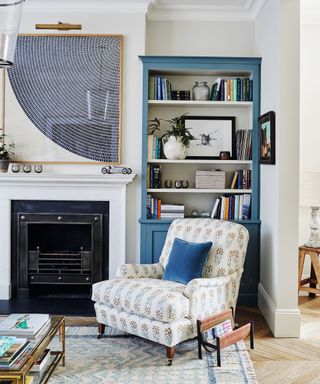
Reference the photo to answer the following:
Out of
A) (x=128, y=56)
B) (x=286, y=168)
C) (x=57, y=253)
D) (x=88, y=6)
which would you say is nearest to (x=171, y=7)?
(x=128, y=56)

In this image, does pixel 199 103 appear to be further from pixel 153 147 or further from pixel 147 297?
pixel 147 297

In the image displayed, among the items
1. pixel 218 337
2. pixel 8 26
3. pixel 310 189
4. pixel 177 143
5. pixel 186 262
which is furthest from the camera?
pixel 177 143

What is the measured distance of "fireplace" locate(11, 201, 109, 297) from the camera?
Result: 4605 millimetres

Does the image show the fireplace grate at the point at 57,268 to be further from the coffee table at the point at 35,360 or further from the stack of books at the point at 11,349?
the stack of books at the point at 11,349

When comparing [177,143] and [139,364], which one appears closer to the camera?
[139,364]

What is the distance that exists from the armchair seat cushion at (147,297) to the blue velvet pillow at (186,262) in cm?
7

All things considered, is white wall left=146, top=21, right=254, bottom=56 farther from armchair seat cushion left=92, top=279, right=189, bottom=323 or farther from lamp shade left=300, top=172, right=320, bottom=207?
armchair seat cushion left=92, top=279, right=189, bottom=323

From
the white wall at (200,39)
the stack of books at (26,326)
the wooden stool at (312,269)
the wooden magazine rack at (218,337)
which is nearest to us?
the stack of books at (26,326)

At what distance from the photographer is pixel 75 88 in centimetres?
459

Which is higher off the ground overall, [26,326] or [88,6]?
[88,6]

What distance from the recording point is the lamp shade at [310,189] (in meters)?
4.34

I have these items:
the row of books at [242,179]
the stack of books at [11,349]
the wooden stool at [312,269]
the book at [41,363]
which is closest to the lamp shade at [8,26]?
the stack of books at [11,349]

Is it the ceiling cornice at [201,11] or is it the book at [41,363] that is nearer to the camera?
the book at [41,363]

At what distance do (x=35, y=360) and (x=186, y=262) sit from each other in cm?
146
